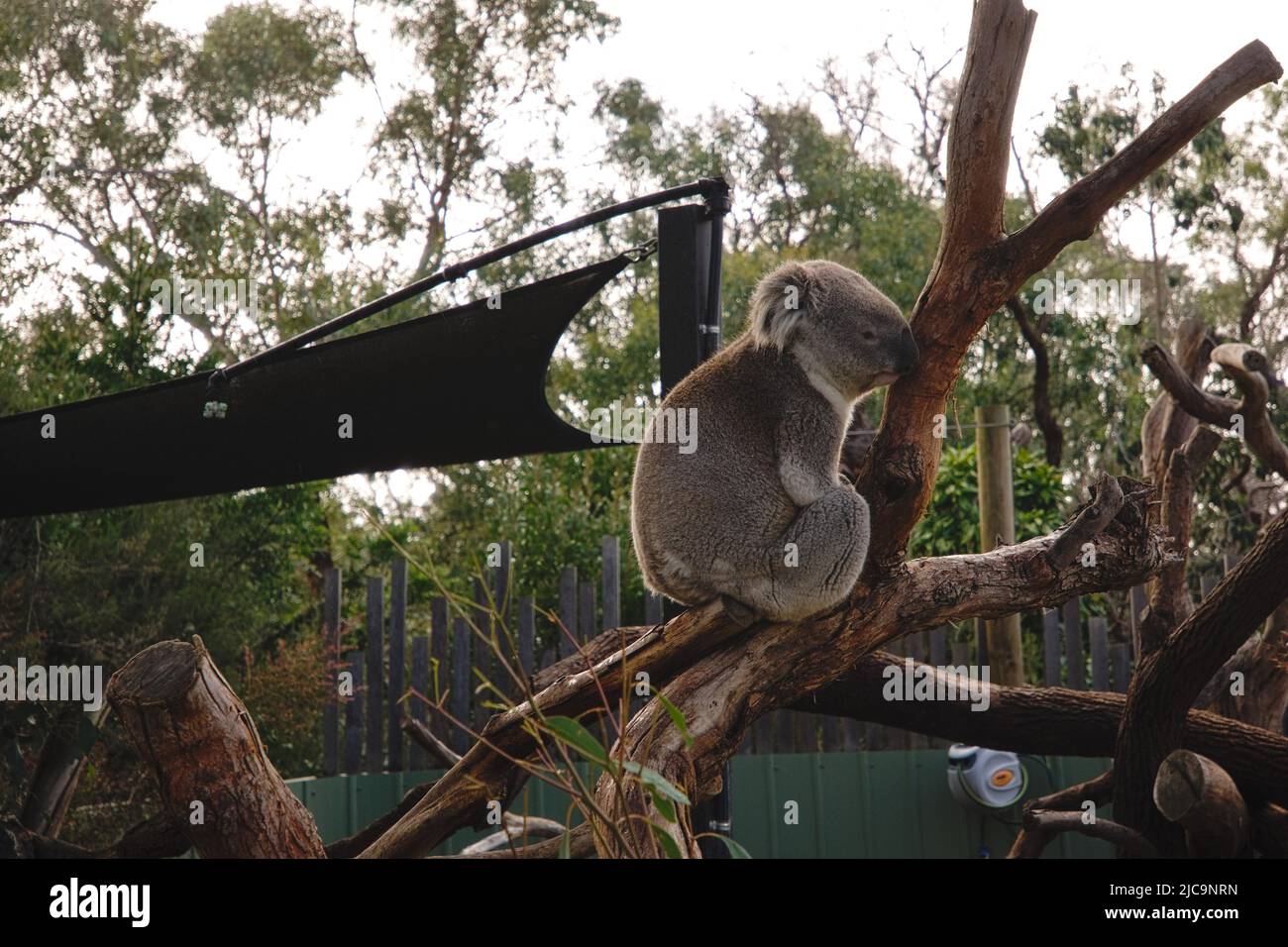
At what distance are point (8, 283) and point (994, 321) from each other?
845cm

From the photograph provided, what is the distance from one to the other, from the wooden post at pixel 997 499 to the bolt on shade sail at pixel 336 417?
2599mm

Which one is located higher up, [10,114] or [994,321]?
[10,114]

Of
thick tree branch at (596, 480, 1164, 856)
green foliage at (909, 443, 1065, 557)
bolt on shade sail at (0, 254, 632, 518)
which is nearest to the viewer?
thick tree branch at (596, 480, 1164, 856)

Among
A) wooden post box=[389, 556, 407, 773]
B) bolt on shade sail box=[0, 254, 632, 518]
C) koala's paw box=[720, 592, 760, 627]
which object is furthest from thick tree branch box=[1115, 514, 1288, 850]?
wooden post box=[389, 556, 407, 773]

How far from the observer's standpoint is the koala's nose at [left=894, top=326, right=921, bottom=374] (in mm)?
2648

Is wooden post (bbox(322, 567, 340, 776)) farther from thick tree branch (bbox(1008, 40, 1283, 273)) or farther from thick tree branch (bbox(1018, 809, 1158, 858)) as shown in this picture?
thick tree branch (bbox(1008, 40, 1283, 273))

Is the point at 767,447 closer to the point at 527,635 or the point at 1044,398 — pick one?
the point at 527,635

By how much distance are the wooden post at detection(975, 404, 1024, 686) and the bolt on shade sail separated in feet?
8.53

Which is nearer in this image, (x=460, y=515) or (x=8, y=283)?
(x=8, y=283)

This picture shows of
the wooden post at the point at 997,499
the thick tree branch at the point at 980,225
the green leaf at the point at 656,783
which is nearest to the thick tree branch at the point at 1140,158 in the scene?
the thick tree branch at the point at 980,225

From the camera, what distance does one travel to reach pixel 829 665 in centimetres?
269
